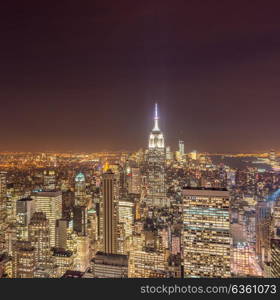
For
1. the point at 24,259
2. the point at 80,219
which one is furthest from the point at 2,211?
the point at 80,219

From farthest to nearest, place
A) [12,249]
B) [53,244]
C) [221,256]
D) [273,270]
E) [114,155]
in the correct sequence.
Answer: [53,244]
[12,249]
[221,256]
[114,155]
[273,270]

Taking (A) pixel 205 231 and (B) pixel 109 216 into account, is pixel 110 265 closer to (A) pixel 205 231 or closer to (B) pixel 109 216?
(A) pixel 205 231

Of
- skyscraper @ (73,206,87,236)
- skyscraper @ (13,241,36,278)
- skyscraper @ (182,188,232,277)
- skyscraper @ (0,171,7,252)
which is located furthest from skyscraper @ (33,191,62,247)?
skyscraper @ (182,188,232,277)

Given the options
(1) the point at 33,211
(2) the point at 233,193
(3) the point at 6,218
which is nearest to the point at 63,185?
(3) the point at 6,218

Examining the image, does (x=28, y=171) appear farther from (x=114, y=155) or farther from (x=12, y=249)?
(x=12, y=249)

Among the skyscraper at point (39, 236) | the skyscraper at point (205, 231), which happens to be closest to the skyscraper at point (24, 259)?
the skyscraper at point (39, 236)

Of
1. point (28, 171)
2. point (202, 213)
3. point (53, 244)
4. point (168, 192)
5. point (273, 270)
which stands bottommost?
point (53, 244)
